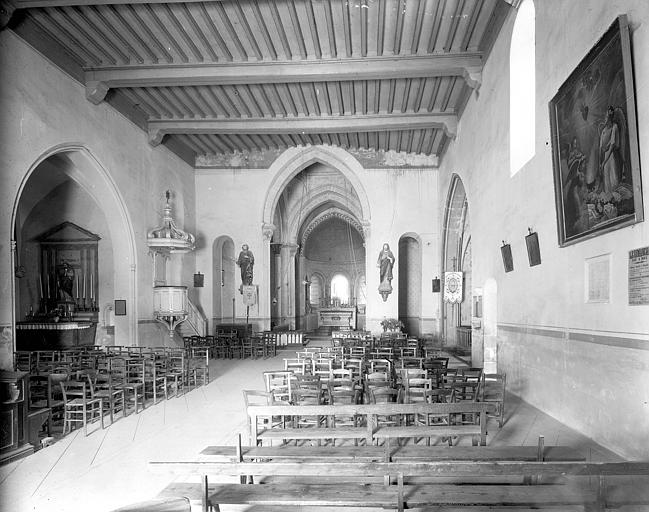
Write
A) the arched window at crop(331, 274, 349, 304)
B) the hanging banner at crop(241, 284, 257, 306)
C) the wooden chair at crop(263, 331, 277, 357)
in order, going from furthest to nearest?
the arched window at crop(331, 274, 349, 304) → the hanging banner at crop(241, 284, 257, 306) → the wooden chair at crop(263, 331, 277, 357)

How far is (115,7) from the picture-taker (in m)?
8.56

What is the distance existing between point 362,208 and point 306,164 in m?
2.75

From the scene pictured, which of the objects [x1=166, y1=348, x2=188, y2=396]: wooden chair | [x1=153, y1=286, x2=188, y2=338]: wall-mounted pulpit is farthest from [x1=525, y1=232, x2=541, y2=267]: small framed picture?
[x1=153, y1=286, x2=188, y2=338]: wall-mounted pulpit

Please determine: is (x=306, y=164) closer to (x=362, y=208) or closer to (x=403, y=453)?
(x=362, y=208)

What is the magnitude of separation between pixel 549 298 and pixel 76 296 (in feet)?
42.7

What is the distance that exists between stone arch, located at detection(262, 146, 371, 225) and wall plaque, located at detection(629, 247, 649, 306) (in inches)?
514

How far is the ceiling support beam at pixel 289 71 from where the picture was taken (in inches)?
404

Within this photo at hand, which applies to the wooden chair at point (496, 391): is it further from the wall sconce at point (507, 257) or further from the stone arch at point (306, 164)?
the stone arch at point (306, 164)

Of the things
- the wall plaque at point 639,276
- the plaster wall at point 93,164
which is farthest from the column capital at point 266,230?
the wall plaque at point 639,276

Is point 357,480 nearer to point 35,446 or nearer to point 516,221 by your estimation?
point 35,446

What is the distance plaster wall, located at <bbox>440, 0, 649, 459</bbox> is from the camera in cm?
426

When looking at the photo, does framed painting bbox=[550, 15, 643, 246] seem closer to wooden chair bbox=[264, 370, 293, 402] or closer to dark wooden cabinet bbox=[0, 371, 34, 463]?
wooden chair bbox=[264, 370, 293, 402]

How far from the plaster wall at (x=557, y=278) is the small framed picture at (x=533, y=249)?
3.8 inches

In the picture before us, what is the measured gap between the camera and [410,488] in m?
3.40
